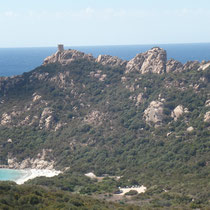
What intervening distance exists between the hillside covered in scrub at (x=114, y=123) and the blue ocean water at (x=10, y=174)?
1927mm

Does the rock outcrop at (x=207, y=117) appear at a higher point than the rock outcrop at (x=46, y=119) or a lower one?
higher

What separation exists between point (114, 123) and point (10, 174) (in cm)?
1768

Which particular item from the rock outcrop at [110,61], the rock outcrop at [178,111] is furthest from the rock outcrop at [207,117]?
the rock outcrop at [110,61]

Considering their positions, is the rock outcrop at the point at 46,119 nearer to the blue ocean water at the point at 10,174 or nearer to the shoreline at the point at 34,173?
the shoreline at the point at 34,173

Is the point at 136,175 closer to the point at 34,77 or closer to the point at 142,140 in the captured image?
the point at 142,140

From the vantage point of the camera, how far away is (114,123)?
237 feet

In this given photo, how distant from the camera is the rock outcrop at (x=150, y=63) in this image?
80719 millimetres

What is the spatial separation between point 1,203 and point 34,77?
53.0 m

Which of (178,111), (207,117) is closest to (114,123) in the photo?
(178,111)

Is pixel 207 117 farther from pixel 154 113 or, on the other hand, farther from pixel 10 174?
pixel 10 174

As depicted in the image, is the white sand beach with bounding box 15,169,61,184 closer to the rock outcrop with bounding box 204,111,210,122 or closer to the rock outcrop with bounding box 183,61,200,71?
the rock outcrop with bounding box 204,111,210,122

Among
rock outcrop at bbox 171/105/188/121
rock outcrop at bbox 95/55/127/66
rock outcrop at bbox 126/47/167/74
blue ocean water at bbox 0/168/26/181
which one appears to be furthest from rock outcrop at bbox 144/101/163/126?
blue ocean water at bbox 0/168/26/181

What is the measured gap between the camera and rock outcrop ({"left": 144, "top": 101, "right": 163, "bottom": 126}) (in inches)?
2687

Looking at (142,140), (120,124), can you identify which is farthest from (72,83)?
(142,140)
